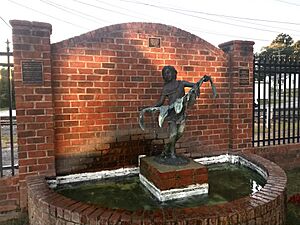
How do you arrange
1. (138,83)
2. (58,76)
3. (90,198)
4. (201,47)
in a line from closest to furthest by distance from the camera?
(90,198), (58,76), (138,83), (201,47)


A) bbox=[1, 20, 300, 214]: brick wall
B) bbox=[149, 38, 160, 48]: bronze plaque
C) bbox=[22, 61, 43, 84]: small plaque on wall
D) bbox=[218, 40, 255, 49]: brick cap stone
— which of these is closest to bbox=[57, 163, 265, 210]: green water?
bbox=[1, 20, 300, 214]: brick wall

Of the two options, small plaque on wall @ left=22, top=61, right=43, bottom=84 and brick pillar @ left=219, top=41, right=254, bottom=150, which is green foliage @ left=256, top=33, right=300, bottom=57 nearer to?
brick pillar @ left=219, top=41, right=254, bottom=150

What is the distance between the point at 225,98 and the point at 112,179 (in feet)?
8.46

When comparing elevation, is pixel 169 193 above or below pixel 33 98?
below

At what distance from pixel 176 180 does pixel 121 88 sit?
70.1 inches

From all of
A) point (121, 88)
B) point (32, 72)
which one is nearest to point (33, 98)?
point (32, 72)

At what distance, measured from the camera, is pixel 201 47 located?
4523mm

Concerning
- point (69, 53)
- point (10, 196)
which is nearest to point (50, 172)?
point (10, 196)

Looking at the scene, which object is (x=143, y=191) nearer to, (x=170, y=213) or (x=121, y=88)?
(x=170, y=213)

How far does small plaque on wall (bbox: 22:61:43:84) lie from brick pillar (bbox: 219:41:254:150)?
3.33 m

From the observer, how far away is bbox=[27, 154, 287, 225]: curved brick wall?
223 centimetres

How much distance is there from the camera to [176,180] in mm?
2959

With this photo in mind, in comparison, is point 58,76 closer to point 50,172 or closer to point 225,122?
point 50,172

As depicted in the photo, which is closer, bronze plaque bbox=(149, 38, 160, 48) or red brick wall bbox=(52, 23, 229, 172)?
red brick wall bbox=(52, 23, 229, 172)
